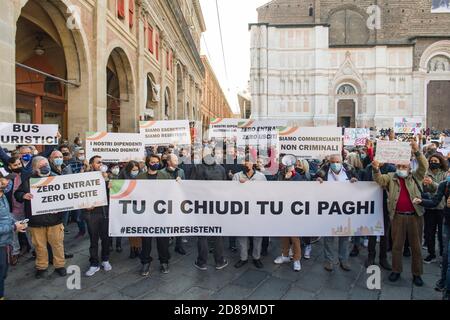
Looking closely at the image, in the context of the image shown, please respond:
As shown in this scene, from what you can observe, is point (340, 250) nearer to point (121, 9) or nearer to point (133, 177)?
point (133, 177)

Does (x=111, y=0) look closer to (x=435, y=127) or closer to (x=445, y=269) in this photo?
(x=445, y=269)

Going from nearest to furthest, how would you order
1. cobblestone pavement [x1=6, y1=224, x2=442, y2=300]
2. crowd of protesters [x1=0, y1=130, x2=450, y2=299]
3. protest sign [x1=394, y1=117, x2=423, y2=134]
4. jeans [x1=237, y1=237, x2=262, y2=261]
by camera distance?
cobblestone pavement [x1=6, y1=224, x2=442, y2=300], crowd of protesters [x1=0, y1=130, x2=450, y2=299], jeans [x1=237, y1=237, x2=262, y2=261], protest sign [x1=394, y1=117, x2=423, y2=134]

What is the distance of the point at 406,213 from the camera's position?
4.68m

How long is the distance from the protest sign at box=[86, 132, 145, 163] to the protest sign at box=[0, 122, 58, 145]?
811 mm

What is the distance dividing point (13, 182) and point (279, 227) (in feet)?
15.6

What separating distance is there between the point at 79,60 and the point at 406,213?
1108cm

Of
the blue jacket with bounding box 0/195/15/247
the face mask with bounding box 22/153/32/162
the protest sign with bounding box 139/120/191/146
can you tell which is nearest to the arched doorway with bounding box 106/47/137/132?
the protest sign with bounding box 139/120/191/146

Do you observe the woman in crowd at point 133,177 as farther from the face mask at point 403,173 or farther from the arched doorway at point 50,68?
the arched doorway at point 50,68

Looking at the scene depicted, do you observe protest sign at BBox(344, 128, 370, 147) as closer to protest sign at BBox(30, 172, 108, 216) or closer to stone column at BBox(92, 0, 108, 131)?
stone column at BBox(92, 0, 108, 131)

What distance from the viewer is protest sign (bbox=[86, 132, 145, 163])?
7.06 meters

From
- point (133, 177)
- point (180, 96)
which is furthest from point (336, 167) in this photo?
point (180, 96)

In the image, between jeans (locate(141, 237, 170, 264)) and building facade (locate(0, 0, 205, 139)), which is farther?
building facade (locate(0, 0, 205, 139))

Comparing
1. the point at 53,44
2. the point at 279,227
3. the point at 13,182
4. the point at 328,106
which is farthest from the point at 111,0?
the point at 328,106

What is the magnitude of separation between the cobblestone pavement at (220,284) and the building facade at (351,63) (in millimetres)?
43919
